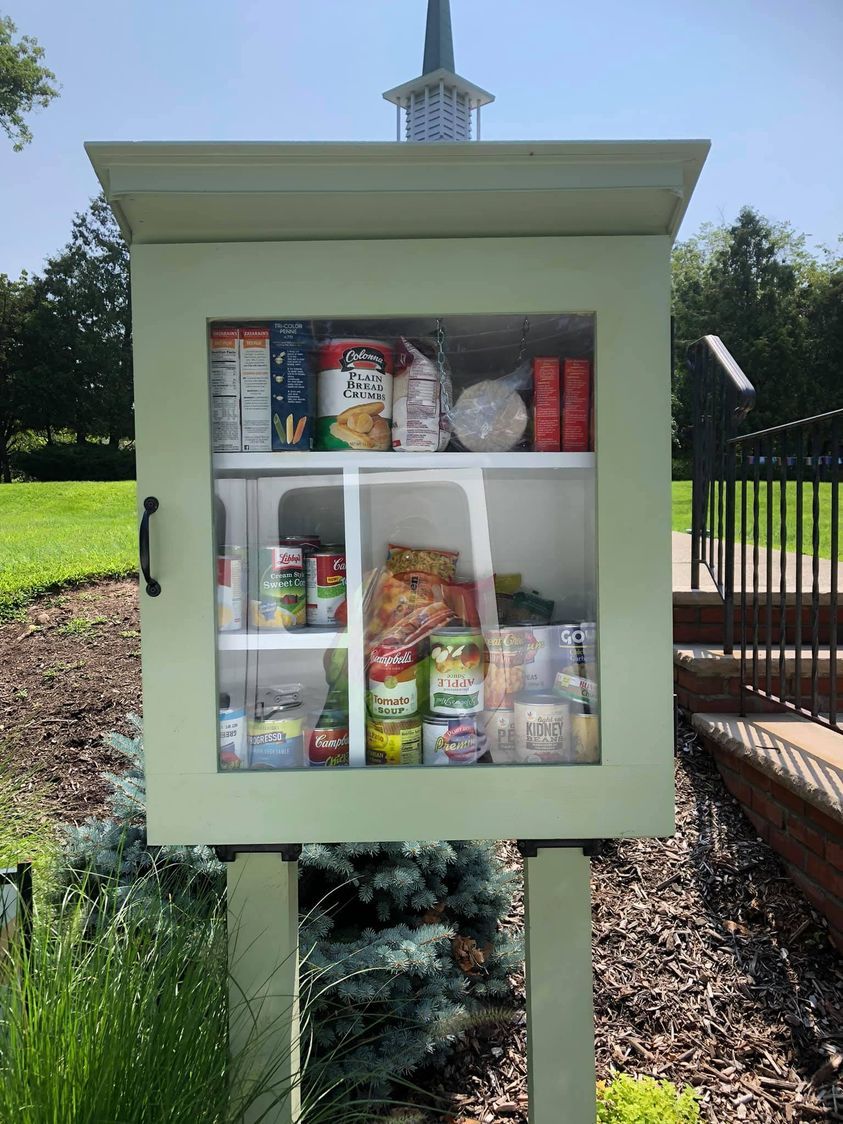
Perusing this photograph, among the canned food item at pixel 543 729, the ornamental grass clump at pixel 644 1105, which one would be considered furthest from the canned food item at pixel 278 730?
the ornamental grass clump at pixel 644 1105

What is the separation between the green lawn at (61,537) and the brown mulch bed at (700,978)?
1828mm

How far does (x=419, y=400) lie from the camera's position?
1202 mm

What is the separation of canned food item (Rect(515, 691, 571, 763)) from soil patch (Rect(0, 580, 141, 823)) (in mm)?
1922

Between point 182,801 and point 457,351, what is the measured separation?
31.7 inches

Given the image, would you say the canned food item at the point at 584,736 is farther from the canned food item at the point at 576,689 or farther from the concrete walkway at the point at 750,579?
the concrete walkway at the point at 750,579

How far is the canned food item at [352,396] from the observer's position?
3.88ft

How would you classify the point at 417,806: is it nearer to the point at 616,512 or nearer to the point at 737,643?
the point at 616,512

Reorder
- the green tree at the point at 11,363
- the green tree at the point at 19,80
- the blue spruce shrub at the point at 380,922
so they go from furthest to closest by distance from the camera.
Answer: the green tree at the point at 11,363 → the green tree at the point at 19,80 → the blue spruce shrub at the point at 380,922

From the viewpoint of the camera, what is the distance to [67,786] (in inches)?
106

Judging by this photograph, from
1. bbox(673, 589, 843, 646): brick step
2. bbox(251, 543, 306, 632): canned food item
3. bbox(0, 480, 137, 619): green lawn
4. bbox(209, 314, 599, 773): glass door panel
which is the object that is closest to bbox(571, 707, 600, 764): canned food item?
bbox(209, 314, 599, 773): glass door panel

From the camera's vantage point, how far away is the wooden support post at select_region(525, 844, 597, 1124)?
1.23 meters

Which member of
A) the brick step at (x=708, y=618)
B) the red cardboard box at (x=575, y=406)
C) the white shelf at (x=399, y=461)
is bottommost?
the brick step at (x=708, y=618)

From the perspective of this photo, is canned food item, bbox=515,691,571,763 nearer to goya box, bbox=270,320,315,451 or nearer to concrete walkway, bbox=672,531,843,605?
goya box, bbox=270,320,315,451

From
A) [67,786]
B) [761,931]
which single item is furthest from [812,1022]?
[67,786]
